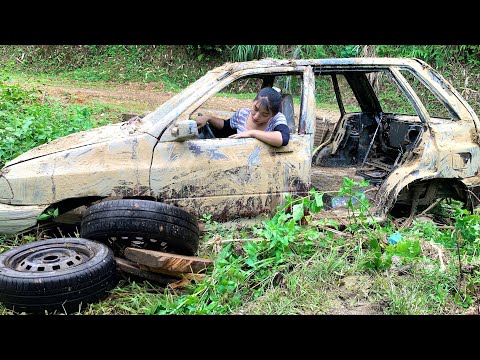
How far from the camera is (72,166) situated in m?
4.40

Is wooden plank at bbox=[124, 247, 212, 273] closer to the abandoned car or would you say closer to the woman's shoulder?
the abandoned car

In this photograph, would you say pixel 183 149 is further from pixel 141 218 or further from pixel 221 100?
pixel 221 100

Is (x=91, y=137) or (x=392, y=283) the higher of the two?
(x=91, y=137)

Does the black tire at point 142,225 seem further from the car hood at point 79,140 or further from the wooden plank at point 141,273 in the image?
the car hood at point 79,140

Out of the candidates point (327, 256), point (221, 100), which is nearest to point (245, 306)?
point (327, 256)

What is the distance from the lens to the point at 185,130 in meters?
4.40

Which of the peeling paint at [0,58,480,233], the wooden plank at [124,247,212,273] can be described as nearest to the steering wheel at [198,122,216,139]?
the peeling paint at [0,58,480,233]

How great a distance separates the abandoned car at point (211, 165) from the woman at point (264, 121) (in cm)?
11

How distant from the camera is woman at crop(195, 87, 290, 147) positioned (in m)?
4.69

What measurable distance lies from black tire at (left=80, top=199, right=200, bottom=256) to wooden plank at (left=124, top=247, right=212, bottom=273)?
10 cm

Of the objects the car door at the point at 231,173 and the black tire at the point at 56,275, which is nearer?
the black tire at the point at 56,275

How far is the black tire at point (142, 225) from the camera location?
156 inches

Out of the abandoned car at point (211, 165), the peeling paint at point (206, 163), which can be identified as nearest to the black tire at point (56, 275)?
the abandoned car at point (211, 165)

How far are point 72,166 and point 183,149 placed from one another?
940mm
